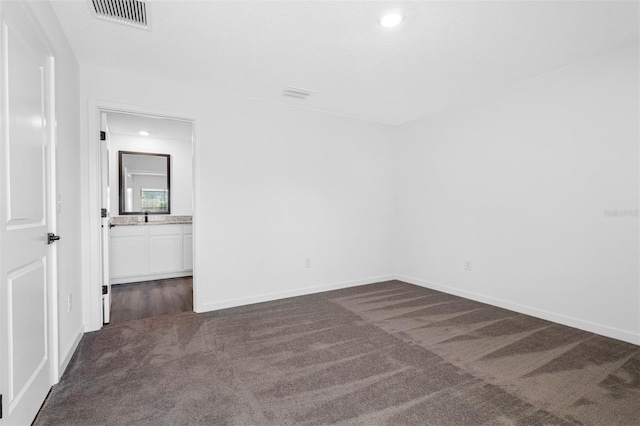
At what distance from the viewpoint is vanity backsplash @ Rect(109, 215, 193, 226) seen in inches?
187

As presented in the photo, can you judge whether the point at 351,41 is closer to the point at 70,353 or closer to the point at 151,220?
the point at 70,353

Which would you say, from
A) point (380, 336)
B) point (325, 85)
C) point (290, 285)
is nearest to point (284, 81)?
point (325, 85)

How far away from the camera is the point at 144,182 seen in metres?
5.14

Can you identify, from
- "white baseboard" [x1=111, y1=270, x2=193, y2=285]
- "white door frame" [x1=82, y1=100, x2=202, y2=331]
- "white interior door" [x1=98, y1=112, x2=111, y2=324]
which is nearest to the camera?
"white door frame" [x1=82, y1=100, x2=202, y2=331]

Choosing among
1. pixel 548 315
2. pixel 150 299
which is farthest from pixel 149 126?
pixel 548 315

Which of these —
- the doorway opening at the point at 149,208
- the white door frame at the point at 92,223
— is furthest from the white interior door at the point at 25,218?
the doorway opening at the point at 149,208

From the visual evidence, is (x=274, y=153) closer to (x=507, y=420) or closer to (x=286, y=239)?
(x=286, y=239)

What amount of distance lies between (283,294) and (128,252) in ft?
8.68

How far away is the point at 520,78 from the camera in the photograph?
313 cm

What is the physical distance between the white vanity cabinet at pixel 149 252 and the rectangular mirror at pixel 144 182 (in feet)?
1.76

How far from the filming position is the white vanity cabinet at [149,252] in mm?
4578

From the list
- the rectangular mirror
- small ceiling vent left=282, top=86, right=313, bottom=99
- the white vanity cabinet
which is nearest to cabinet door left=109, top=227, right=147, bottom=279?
the white vanity cabinet

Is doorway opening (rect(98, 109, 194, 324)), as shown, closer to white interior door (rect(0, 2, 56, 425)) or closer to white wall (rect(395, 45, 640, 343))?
white interior door (rect(0, 2, 56, 425))

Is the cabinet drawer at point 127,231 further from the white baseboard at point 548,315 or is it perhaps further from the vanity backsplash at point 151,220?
the white baseboard at point 548,315
